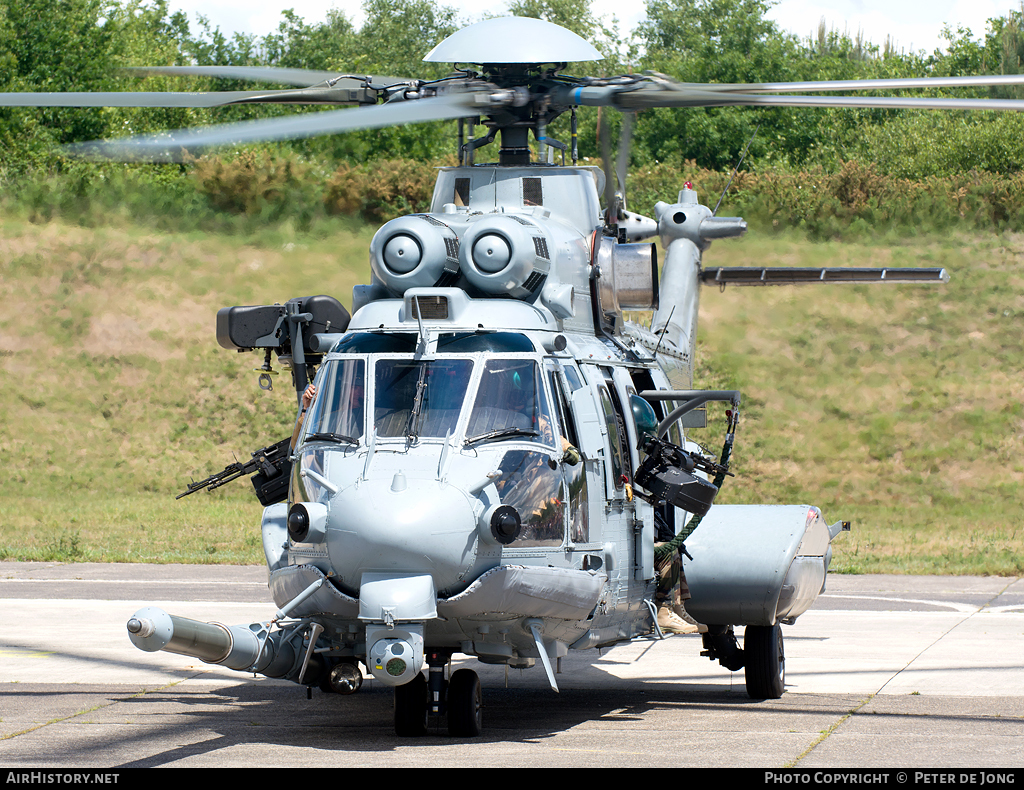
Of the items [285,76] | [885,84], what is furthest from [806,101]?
[285,76]

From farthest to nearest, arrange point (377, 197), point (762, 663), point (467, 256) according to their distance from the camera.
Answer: point (377, 197)
point (762, 663)
point (467, 256)

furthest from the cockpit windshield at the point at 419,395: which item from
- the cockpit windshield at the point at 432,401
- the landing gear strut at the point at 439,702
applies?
the landing gear strut at the point at 439,702

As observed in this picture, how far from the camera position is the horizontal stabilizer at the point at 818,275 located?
39.4 ft

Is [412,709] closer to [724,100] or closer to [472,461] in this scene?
[472,461]

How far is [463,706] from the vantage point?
8.45m

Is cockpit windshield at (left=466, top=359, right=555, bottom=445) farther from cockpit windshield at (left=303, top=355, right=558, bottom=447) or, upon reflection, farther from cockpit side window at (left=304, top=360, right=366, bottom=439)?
cockpit side window at (left=304, top=360, right=366, bottom=439)

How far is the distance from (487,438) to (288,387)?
23098mm

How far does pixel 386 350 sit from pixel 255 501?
19.8m

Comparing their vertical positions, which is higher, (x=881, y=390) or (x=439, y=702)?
(x=439, y=702)

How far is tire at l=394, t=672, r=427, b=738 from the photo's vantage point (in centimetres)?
852

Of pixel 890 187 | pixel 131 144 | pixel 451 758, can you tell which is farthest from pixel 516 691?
pixel 890 187

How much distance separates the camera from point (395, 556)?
7570mm

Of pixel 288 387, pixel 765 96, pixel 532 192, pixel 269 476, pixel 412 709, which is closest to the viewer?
pixel 765 96

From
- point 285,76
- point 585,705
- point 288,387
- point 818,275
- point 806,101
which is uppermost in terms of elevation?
point 285,76
